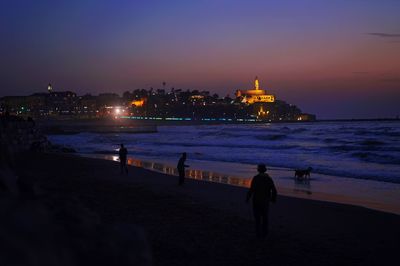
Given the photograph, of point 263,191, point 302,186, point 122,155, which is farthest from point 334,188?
point 263,191

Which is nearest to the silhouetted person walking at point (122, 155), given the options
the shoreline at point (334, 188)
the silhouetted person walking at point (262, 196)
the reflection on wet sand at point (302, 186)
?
the shoreline at point (334, 188)

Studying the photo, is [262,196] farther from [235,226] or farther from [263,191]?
[235,226]

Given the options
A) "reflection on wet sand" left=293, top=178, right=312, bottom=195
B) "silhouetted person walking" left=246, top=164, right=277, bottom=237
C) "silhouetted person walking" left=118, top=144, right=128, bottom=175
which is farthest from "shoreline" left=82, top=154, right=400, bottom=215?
"silhouetted person walking" left=246, top=164, right=277, bottom=237

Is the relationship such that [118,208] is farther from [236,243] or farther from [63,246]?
[63,246]

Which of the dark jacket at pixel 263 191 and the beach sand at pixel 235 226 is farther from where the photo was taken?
the dark jacket at pixel 263 191

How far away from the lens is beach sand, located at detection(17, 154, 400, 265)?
7.94 m

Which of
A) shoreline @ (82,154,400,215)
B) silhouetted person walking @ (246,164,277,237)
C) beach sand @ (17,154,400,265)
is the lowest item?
shoreline @ (82,154,400,215)

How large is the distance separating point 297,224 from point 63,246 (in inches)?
383

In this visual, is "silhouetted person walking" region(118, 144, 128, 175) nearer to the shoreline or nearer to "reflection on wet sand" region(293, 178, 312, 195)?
the shoreline

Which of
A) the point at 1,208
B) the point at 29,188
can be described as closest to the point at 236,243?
the point at 29,188

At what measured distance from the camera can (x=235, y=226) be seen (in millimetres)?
10312

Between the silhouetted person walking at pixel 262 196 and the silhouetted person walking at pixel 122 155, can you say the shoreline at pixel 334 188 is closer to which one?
the silhouetted person walking at pixel 122 155

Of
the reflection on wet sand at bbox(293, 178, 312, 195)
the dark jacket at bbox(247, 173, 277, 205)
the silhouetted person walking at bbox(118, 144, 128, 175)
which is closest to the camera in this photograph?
the dark jacket at bbox(247, 173, 277, 205)

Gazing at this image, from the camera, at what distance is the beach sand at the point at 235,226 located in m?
7.94
